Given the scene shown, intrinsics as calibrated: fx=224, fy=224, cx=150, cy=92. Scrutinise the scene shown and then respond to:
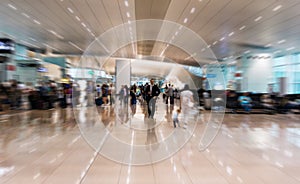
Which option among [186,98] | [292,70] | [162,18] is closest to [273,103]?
[292,70]

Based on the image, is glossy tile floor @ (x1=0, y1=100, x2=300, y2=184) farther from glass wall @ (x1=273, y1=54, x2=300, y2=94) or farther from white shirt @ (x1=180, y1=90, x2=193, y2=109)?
glass wall @ (x1=273, y1=54, x2=300, y2=94)

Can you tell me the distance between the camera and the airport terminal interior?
11.9ft

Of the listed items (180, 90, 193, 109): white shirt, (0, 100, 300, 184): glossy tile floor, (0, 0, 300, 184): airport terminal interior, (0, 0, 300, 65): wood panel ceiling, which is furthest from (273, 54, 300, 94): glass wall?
(0, 100, 300, 184): glossy tile floor

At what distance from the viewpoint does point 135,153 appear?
4379 millimetres

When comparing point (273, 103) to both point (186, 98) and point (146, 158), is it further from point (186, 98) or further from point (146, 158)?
point (146, 158)

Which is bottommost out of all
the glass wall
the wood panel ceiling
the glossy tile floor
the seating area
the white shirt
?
the glossy tile floor

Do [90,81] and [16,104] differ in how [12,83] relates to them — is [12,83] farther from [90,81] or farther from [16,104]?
[90,81]

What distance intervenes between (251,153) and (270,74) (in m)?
16.7

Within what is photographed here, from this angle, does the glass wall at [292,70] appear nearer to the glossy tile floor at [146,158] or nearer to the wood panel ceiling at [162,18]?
the wood panel ceiling at [162,18]

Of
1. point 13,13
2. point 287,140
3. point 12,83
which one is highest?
point 13,13

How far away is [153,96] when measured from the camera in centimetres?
790

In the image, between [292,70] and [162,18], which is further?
[292,70]

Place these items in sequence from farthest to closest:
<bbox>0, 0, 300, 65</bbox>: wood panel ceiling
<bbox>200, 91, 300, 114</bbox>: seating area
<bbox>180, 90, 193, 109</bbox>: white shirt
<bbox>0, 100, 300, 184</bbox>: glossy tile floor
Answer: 1. <bbox>200, 91, 300, 114</bbox>: seating area
2. <bbox>0, 0, 300, 65</bbox>: wood panel ceiling
3. <bbox>180, 90, 193, 109</bbox>: white shirt
4. <bbox>0, 100, 300, 184</bbox>: glossy tile floor

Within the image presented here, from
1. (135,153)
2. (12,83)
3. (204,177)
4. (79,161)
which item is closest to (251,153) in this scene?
(204,177)
